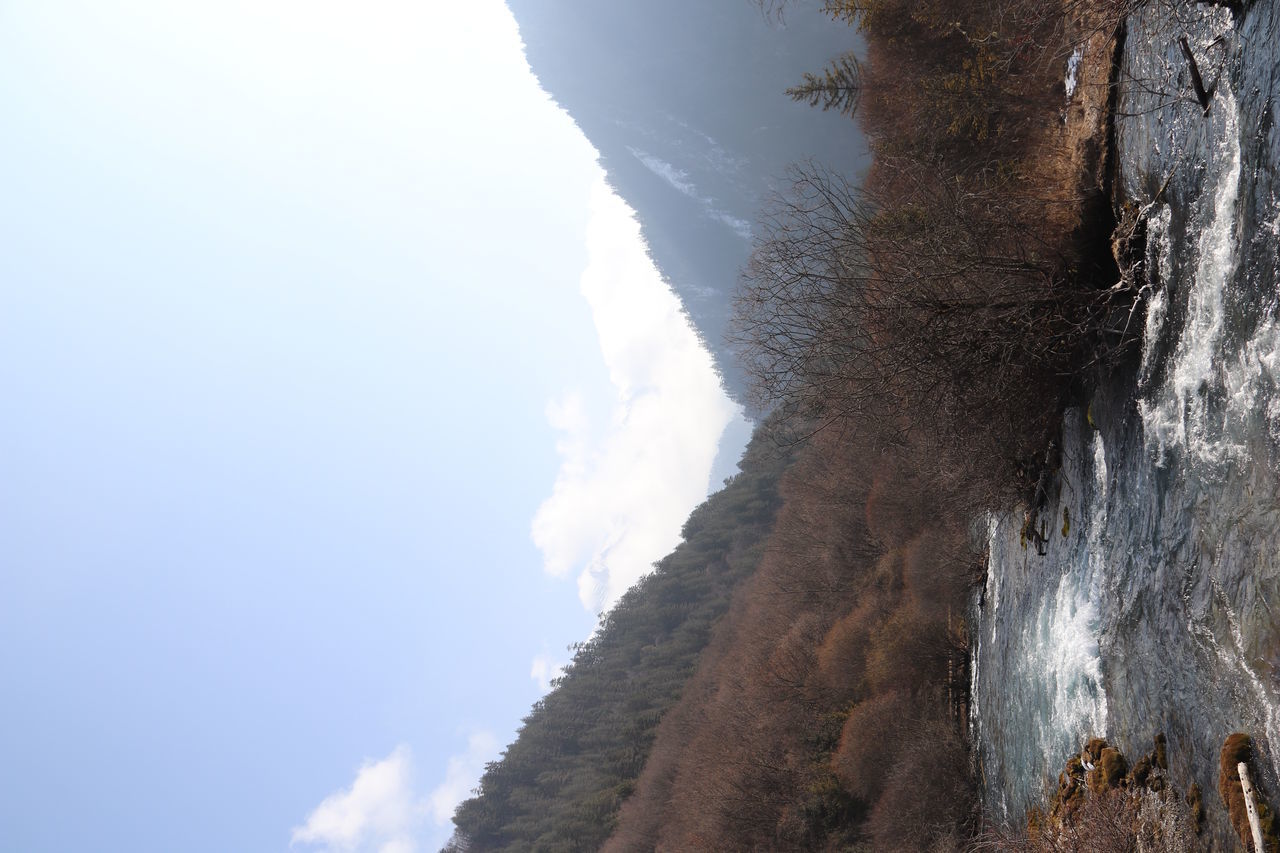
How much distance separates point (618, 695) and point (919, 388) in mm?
53623

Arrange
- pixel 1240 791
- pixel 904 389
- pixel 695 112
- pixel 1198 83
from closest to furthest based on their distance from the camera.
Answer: pixel 1240 791 < pixel 1198 83 < pixel 904 389 < pixel 695 112

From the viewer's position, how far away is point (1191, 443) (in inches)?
313

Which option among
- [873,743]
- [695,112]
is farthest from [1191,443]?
[695,112]

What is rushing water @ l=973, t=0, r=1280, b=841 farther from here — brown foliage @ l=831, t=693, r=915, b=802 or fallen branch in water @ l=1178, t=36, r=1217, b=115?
brown foliage @ l=831, t=693, r=915, b=802

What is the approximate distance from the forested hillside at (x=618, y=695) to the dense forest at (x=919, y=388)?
53.8 ft

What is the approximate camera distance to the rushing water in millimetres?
6887

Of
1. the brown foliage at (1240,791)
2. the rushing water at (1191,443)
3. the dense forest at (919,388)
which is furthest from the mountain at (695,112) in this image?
the brown foliage at (1240,791)

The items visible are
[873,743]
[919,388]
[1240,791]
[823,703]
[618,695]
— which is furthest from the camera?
[618,695]

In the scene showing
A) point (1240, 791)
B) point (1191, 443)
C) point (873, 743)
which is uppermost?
point (873, 743)

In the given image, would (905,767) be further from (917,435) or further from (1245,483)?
(1245,483)

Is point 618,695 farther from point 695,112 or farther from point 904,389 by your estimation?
point 695,112

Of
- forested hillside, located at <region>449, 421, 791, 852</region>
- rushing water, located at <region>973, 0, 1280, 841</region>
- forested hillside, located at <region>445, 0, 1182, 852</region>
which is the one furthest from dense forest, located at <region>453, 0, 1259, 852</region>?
forested hillside, located at <region>449, 421, 791, 852</region>

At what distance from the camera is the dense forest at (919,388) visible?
9477mm

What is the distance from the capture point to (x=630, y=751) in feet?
161
